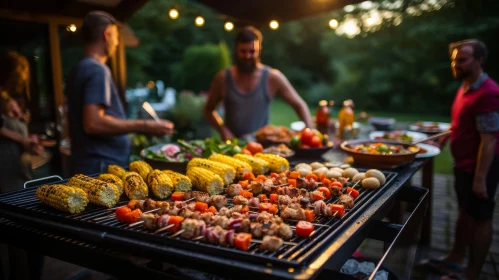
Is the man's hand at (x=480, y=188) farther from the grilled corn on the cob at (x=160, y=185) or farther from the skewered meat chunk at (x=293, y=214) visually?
the grilled corn on the cob at (x=160, y=185)

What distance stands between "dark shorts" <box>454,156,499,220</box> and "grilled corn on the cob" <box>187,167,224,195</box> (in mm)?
3390

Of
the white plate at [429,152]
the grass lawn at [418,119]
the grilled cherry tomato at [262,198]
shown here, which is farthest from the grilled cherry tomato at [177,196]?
the grass lawn at [418,119]

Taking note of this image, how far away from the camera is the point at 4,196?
8.21ft

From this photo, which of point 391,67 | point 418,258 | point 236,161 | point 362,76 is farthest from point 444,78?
point 236,161

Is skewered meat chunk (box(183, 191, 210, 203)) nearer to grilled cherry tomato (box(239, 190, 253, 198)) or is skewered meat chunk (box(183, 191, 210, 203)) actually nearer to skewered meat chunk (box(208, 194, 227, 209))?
skewered meat chunk (box(208, 194, 227, 209))

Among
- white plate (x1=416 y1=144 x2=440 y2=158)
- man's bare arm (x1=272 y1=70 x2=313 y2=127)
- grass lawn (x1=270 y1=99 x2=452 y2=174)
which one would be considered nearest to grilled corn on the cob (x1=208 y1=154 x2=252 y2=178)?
white plate (x1=416 y1=144 x2=440 y2=158)

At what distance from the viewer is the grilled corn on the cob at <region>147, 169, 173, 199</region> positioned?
101 inches

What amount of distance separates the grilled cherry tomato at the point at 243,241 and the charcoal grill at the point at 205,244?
0.04 meters

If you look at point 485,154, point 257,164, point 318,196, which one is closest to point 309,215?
point 318,196

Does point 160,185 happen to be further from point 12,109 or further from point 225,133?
point 12,109

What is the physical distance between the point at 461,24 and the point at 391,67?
8069 mm

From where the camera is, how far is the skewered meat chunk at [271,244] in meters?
1.75

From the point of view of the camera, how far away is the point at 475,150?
14.5ft

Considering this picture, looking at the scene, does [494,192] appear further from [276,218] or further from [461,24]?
[461,24]
